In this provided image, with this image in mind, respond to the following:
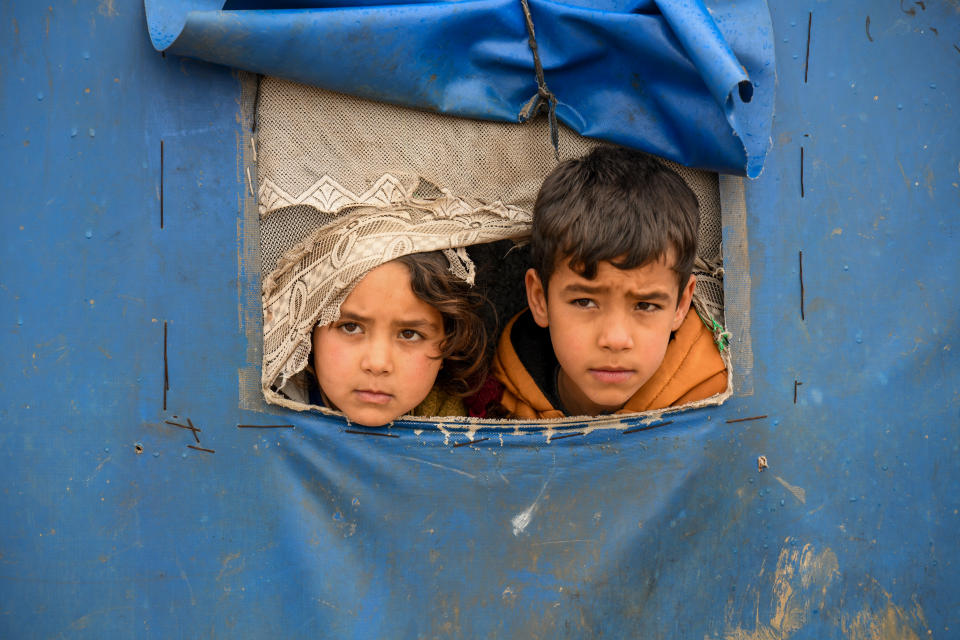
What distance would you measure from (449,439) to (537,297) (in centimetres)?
43

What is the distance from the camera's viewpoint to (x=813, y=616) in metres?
2.04

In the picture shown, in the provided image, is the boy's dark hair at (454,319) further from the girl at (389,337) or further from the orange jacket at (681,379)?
the orange jacket at (681,379)

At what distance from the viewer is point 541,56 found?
1888 mm

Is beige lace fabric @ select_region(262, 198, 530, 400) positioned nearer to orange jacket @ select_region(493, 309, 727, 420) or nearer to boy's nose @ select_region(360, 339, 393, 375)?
boy's nose @ select_region(360, 339, 393, 375)

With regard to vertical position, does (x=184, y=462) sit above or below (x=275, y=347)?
below

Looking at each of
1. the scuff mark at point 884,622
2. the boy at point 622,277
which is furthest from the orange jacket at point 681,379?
the scuff mark at point 884,622

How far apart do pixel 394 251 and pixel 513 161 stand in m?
0.38

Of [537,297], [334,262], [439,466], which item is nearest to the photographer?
[334,262]

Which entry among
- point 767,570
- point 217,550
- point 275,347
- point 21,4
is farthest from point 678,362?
point 21,4

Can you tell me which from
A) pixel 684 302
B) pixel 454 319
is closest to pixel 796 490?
pixel 684 302

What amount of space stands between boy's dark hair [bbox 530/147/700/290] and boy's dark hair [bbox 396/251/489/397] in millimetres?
214

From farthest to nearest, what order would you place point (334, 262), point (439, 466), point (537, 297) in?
point (537, 297) → point (439, 466) → point (334, 262)

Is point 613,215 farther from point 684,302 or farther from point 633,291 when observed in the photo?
point 684,302

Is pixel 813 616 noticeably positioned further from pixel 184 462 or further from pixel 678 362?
pixel 184 462
